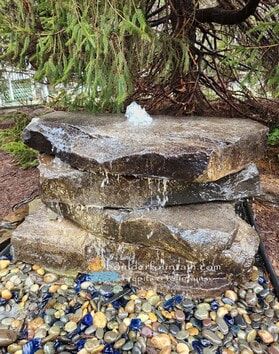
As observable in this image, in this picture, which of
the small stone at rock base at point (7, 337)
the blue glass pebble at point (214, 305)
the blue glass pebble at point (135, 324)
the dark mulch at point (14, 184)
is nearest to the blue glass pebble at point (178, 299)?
the blue glass pebble at point (214, 305)

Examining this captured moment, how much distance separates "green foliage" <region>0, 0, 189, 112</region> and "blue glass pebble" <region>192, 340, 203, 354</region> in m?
1.87

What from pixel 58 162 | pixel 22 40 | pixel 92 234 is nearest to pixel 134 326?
pixel 92 234

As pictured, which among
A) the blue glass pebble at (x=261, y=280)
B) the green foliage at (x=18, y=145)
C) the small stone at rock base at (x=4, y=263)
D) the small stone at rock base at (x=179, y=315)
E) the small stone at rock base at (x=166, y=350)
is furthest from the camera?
the green foliage at (x=18, y=145)

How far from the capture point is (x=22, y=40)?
339 centimetres

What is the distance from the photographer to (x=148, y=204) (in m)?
2.66

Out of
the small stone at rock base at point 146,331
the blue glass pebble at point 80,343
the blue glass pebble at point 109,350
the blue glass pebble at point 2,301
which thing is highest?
the small stone at rock base at point 146,331

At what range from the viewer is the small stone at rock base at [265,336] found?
220 centimetres

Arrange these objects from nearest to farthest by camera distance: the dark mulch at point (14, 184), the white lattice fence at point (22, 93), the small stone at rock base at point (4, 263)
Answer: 1. the small stone at rock base at point (4, 263)
2. the dark mulch at point (14, 184)
3. the white lattice fence at point (22, 93)

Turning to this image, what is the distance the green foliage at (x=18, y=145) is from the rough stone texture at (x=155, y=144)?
4.63ft

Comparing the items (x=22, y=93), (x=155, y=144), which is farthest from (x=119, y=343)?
(x=22, y=93)

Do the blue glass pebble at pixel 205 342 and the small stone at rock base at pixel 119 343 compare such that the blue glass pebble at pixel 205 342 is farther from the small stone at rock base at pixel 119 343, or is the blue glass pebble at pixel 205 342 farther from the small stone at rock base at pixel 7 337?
the small stone at rock base at pixel 7 337

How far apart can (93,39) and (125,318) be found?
211 cm

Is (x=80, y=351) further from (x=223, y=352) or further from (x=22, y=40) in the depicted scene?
(x=22, y=40)

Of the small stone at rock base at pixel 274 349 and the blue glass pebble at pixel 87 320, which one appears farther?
the blue glass pebble at pixel 87 320
